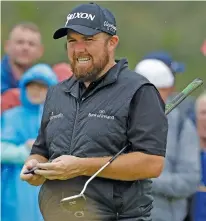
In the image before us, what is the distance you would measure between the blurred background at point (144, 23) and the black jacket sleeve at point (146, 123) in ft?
24.1

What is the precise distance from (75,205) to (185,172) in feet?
7.81

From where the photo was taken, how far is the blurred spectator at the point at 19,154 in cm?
827

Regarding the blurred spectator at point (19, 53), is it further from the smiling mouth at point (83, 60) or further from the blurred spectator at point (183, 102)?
the smiling mouth at point (83, 60)

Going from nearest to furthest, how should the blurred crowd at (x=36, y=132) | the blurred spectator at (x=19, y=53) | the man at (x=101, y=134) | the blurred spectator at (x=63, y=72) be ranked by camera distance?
the man at (x=101, y=134) < the blurred crowd at (x=36, y=132) < the blurred spectator at (x=19, y=53) < the blurred spectator at (x=63, y=72)

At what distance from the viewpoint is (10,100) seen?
9055 millimetres

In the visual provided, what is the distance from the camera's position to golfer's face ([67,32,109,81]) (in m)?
5.50

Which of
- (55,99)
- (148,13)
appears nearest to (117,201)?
(55,99)

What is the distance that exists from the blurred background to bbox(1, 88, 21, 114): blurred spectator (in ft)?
11.9

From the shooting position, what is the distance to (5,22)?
1295 cm

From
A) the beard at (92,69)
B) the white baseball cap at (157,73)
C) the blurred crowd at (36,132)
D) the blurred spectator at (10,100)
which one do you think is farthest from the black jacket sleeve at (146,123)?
the blurred spectator at (10,100)

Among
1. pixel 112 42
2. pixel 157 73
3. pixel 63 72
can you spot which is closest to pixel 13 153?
pixel 157 73

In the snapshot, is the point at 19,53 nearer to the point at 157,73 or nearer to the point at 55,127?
the point at 157,73

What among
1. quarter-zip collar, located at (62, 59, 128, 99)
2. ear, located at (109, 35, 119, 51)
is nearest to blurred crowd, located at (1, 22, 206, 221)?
quarter-zip collar, located at (62, 59, 128, 99)

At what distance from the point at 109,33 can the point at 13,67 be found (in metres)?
4.20
